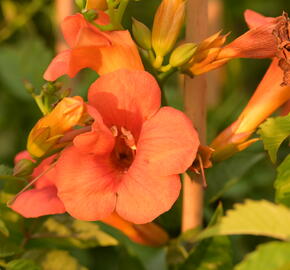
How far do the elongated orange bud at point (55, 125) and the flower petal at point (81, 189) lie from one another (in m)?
0.03

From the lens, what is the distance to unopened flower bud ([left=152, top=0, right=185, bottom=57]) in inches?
29.7

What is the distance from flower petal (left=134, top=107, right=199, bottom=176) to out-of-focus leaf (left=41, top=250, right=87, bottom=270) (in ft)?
0.61

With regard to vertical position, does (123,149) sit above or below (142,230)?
above

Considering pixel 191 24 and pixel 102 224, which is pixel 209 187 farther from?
pixel 191 24

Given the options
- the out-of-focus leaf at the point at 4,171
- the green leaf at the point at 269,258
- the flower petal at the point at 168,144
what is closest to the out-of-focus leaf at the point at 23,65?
the out-of-focus leaf at the point at 4,171

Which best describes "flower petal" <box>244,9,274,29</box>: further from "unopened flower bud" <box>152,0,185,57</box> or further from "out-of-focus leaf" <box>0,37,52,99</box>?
"out-of-focus leaf" <box>0,37,52,99</box>

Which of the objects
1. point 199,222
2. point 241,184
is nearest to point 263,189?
point 241,184

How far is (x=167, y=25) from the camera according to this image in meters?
0.76

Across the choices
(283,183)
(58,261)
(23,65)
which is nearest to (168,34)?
(283,183)

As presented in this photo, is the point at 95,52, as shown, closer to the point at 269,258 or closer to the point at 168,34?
the point at 168,34

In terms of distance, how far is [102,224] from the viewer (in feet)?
3.35

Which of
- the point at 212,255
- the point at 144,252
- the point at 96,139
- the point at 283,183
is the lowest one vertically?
the point at 144,252

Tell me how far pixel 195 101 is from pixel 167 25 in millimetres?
120

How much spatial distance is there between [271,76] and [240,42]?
0.08m
